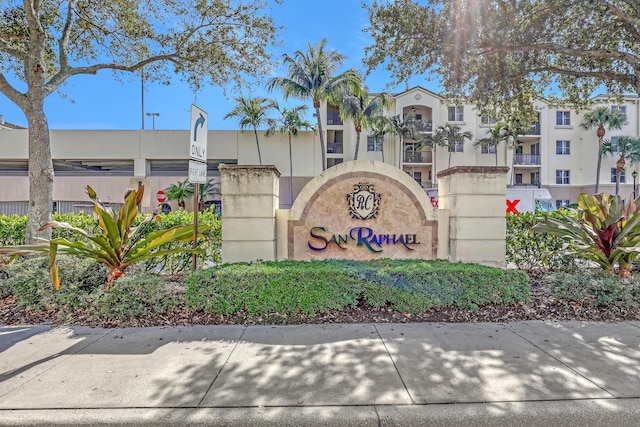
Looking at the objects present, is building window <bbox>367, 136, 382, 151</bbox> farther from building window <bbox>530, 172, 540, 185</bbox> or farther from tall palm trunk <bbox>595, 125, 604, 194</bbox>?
tall palm trunk <bbox>595, 125, 604, 194</bbox>

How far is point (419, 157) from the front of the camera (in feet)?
108

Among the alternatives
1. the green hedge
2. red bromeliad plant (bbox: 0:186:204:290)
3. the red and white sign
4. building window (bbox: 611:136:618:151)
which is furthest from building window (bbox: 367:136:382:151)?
red bromeliad plant (bbox: 0:186:204:290)

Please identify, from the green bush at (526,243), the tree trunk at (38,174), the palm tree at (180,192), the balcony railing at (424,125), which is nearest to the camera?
the tree trunk at (38,174)

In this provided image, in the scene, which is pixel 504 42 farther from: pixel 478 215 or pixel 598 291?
pixel 598 291

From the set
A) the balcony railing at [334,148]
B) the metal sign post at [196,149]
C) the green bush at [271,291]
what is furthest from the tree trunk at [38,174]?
the balcony railing at [334,148]

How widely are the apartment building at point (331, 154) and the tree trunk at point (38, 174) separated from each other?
1805cm

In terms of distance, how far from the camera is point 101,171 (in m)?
28.0

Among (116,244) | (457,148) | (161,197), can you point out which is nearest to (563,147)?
Answer: (457,148)

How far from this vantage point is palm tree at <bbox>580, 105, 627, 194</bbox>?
29.3 metres

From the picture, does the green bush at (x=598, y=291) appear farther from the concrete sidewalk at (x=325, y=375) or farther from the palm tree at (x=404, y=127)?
the palm tree at (x=404, y=127)

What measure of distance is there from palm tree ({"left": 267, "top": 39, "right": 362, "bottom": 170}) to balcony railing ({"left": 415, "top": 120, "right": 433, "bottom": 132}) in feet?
40.3

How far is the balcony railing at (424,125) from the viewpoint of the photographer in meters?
32.0

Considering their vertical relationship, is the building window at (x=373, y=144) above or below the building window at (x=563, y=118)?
below

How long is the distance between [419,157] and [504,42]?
2540 centimetres
